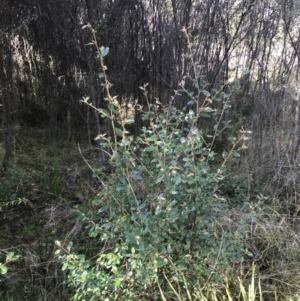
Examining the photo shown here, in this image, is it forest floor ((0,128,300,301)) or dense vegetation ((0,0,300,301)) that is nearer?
dense vegetation ((0,0,300,301))

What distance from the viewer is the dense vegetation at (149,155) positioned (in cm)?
170

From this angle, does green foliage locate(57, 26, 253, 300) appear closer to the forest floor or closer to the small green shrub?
the forest floor

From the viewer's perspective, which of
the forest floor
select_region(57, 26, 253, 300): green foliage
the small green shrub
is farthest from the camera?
the small green shrub

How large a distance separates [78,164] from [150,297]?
2.04 m

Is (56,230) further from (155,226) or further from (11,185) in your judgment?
(155,226)

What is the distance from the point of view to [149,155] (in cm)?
266

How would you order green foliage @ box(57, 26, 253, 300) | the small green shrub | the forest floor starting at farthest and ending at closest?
1. the small green shrub
2. the forest floor
3. green foliage @ box(57, 26, 253, 300)

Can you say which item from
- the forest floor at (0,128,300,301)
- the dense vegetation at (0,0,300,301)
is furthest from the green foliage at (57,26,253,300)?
the forest floor at (0,128,300,301)

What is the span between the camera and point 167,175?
1.63m

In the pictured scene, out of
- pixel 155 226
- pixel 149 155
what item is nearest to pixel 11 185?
pixel 149 155

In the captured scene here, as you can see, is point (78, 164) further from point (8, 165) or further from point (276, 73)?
point (276, 73)

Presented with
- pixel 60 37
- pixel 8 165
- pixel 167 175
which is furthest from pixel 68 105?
pixel 167 175

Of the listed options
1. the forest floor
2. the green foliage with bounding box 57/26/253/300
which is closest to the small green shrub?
the forest floor

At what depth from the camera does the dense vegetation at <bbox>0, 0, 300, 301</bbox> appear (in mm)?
1696
